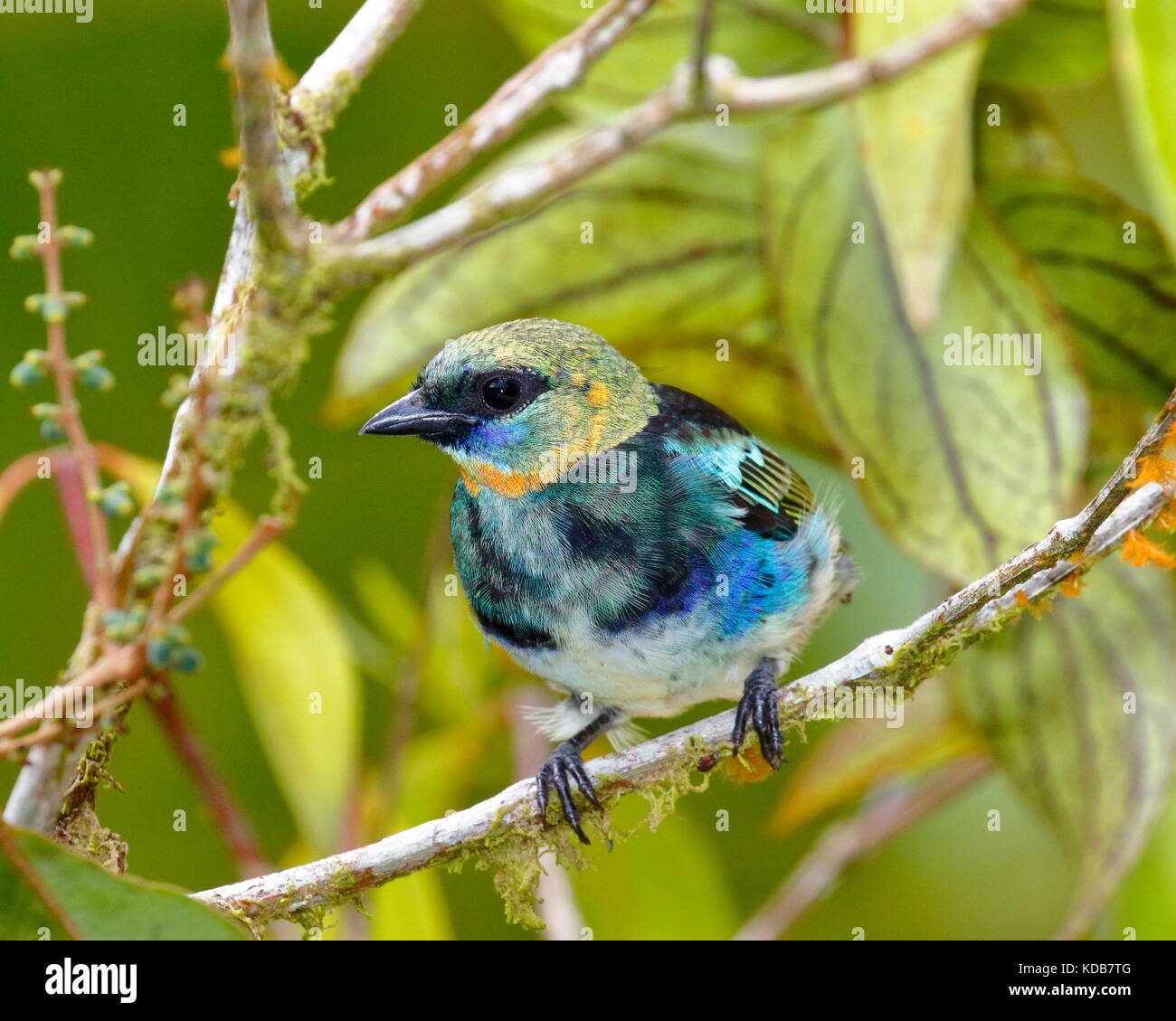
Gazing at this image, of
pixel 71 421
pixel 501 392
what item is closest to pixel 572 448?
pixel 501 392

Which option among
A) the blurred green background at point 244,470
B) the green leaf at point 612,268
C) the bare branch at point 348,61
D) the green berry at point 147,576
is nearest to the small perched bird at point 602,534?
the green leaf at point 612,268

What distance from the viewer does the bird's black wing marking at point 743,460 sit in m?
2.38

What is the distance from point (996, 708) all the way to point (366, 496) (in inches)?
89.7

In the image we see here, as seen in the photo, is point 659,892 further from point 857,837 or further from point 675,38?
point 675,38

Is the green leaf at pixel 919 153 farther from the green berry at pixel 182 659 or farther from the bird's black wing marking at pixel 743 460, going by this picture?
the green berry at pixel 182 659

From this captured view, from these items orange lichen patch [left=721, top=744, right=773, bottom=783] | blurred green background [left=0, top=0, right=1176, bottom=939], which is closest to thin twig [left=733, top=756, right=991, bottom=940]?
blurred green background [left=0, top=0, right=1176, bottom=939]

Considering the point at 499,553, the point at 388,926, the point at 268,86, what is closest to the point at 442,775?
the point at 388,926

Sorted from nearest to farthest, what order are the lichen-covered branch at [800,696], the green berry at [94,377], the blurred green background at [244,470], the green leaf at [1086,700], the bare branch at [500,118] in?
the green berry at [94,377]
the bare branch at [500,118]
the lichen-covered branch at [800,696]
the green leaf at [1086,700]
the blurred green background at [244,470]

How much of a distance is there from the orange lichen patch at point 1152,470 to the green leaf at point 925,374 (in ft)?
2.22

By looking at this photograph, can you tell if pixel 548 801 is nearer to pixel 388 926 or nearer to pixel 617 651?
pixel 617 651

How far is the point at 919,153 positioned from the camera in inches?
84.3

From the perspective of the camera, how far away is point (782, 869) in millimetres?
4398

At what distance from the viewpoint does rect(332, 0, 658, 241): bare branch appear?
1.33 meters

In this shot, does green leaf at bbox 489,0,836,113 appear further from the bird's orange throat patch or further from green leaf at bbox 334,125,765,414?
the bird's orange throat patch
